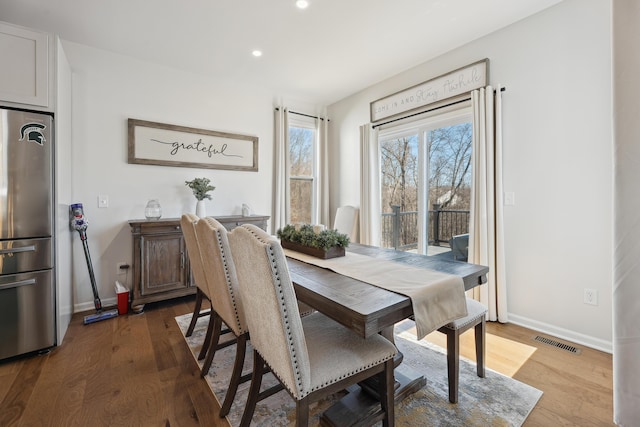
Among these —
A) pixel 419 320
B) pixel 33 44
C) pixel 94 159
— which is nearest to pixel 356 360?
pixel 419 320

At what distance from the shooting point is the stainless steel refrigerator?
6.68ft

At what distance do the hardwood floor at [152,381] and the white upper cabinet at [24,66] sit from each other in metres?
1.94

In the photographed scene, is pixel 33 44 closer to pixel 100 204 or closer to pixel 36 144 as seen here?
pixel 36 144

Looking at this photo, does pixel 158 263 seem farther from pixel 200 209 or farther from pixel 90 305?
pixel 90 305

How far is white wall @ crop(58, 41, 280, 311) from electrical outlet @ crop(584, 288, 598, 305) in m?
3.78

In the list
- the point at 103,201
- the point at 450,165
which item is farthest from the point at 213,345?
A: the point at 450,165

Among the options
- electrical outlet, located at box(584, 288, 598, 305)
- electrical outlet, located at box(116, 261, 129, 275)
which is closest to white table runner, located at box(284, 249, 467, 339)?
electrical outlet, located at box(584, 288, 598, 305)

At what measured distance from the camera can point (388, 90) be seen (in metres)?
3.81

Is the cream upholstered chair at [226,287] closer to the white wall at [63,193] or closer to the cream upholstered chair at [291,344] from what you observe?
the cream upholstered chair at [291,344]

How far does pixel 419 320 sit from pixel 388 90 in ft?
11.0

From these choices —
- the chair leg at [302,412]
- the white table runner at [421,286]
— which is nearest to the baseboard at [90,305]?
the white table runner at [421,286]

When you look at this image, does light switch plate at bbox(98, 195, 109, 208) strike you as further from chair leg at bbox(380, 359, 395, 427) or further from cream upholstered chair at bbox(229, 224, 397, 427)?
chair leg at bbox(380, 359, 395, 427)

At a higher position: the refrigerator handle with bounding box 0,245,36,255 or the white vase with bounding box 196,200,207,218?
the white vase with bounding box 196,200,207,218

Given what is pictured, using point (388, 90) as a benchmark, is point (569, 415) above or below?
below
